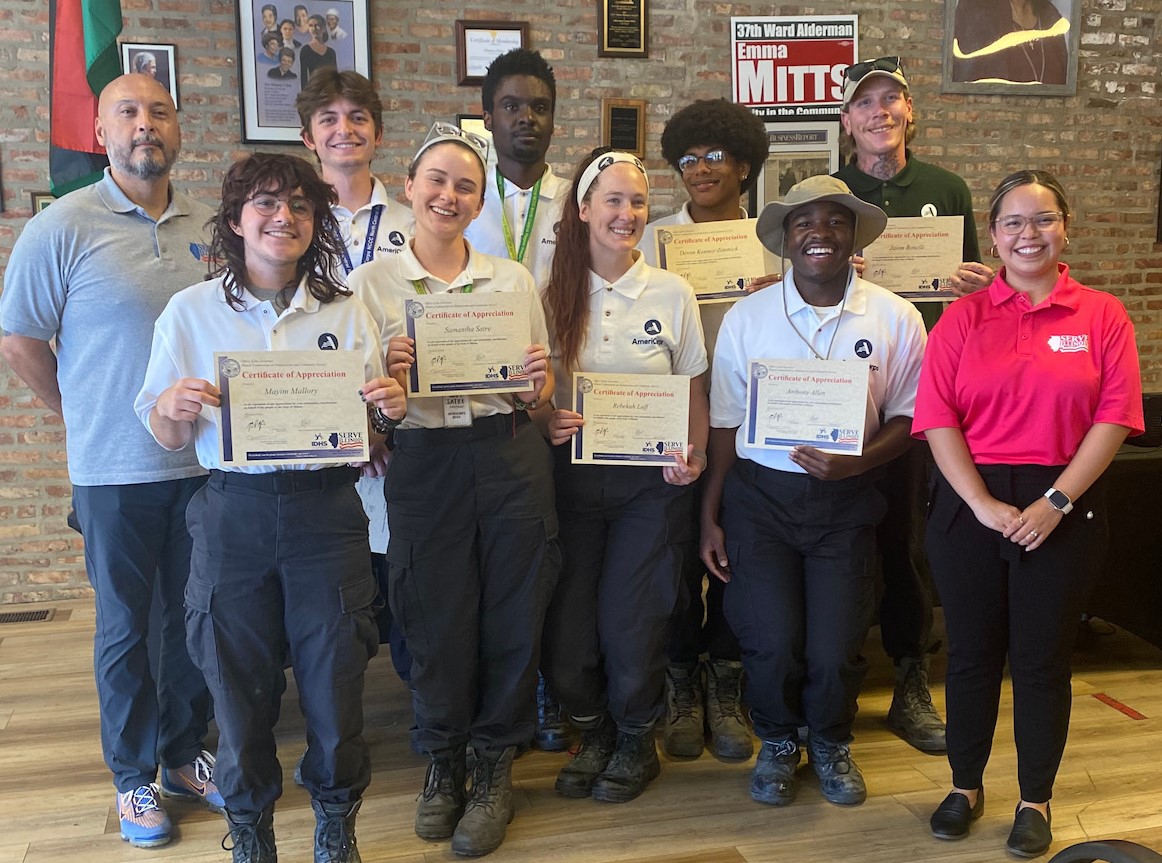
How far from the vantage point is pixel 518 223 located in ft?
9.75

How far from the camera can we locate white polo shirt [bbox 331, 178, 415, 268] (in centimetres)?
285

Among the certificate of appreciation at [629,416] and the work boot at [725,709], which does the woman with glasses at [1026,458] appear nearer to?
the certificate of appreciation at [629,416]

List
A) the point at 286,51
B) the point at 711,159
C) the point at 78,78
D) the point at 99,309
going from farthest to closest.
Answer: the point at 286,51 < the point at 78,78 < the point at 711,159 < the point at 99,309

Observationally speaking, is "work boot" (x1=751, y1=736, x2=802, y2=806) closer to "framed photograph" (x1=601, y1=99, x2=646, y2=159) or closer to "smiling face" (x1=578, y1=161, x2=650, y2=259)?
"smiling face" (x1=578, y1=161, x2=650, y2=259)

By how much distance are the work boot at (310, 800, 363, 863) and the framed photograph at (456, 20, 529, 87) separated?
3576mm

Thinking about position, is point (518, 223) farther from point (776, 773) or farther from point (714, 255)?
point (776, 773)

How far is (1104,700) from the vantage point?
3273 millimetres

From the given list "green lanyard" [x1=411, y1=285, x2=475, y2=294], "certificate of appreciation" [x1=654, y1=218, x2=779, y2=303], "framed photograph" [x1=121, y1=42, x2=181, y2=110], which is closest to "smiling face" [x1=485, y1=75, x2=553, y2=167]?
"certificate of appreciation" [x1=654, y1=218, x2=779, y2=303]

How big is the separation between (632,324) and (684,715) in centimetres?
125

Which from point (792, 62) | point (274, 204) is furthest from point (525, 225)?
point (792, 62)

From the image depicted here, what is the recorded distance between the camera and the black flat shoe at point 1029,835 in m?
2.32

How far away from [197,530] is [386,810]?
40.0 inches

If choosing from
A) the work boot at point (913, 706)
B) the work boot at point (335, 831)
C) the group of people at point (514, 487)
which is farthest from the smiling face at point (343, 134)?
the work boot at point (913, 706)

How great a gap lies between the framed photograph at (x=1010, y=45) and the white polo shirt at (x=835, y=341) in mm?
3288
